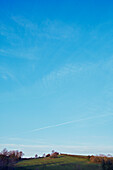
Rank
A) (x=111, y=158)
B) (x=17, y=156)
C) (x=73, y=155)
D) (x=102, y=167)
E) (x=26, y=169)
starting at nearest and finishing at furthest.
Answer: (x=26, y=169) → (x=102, y=167) → (x=111, y=158) → (x=17, y=156) → (x=73, y=155)

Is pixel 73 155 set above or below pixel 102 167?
above

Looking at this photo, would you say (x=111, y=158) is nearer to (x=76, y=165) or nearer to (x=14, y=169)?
(x=76, y=165)

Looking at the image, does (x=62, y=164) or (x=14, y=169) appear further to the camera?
(x=62, y=164)

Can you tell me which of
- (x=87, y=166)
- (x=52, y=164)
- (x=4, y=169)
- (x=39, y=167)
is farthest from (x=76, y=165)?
(x=4, y=169)

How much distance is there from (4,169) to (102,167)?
25.1 m

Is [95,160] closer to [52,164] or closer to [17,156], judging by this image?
[52,164]

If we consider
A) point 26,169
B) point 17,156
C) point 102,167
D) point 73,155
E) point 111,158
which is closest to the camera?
point 26,169

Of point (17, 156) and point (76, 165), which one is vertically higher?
point (17, 156)

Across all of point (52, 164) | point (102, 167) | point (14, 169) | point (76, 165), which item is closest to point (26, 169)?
point (14, 169)

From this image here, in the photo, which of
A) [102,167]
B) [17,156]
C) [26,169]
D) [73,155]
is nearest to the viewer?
[26,169]

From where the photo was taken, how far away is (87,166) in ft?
155

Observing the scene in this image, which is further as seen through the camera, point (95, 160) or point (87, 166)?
point (95, 160)

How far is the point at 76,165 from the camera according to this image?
46.9 meters

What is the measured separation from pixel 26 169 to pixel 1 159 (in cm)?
947
